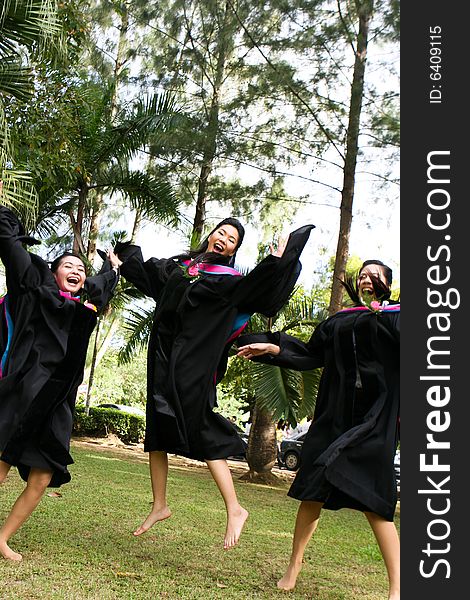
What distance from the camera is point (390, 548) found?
4.20 m

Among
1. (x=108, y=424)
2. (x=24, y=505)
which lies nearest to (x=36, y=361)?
(x=24, y=505)

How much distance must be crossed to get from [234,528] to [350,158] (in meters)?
8.40

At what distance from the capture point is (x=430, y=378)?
3.44 m

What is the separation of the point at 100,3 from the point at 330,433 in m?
15.7

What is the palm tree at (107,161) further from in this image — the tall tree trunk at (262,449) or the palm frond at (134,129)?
the tall tree trunk at (262,449)

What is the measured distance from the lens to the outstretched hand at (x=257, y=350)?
4.85m

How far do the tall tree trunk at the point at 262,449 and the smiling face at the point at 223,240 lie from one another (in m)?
8.63

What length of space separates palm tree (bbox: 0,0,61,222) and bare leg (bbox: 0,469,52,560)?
468cm

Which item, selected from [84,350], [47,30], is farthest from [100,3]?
[84,350]

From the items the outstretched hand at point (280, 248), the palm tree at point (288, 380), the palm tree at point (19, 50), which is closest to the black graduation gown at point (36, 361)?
the outstretched hand at point (280, 248)

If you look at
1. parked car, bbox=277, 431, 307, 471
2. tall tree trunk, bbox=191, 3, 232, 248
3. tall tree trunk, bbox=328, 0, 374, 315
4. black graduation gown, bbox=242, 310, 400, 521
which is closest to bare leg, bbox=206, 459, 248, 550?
black graduation gown, bbox=242, 310, 400, 521

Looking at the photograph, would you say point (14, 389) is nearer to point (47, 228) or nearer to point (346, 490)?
point (346, 490)

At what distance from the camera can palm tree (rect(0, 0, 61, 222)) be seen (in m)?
8.70

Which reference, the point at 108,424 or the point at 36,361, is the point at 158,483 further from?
the point at 108,424
